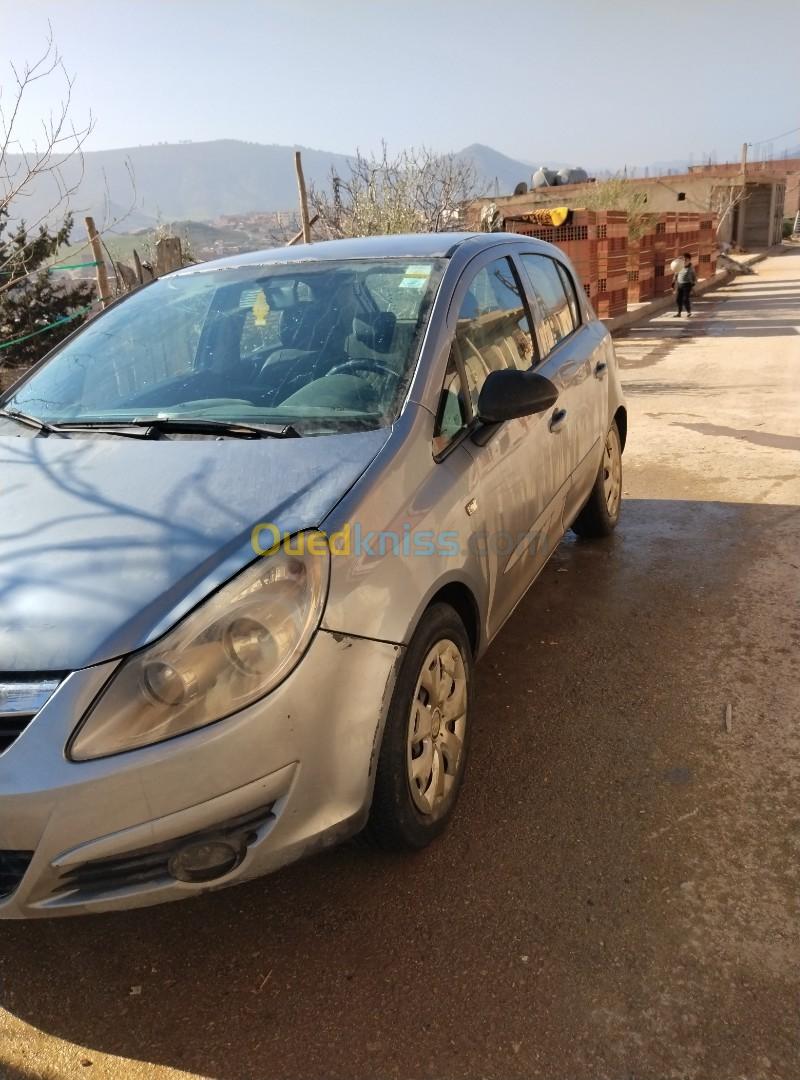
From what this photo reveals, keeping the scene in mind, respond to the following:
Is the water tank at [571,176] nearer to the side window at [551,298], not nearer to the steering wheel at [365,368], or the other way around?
the side window at [551,298]

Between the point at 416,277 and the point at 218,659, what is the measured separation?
1.76m

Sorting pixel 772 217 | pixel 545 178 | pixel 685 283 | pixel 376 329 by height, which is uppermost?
pixel 545 178

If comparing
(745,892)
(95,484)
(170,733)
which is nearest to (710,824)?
(745,892)

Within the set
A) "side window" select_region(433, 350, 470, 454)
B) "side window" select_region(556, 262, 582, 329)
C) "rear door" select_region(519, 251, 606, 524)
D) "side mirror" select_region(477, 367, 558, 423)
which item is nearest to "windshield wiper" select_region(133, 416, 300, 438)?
"side window" select_region(433, 350, 470, 454)

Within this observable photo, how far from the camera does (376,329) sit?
109 inches

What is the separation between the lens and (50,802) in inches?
63.8

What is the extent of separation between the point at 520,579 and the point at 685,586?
1539mm

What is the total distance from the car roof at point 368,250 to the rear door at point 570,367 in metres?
0.42

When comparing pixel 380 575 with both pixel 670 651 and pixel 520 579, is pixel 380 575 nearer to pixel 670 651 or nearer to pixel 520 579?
pixel 520 579

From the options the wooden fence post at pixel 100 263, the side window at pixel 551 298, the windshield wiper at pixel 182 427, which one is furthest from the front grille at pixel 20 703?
the wooden fence post at pixel 100 263

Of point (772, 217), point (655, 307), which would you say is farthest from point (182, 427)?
point (772, 217)

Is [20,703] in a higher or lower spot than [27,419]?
lower

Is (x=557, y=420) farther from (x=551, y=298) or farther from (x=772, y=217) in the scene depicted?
(x=772, y=217)

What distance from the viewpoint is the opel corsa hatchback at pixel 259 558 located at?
66.6 inches
